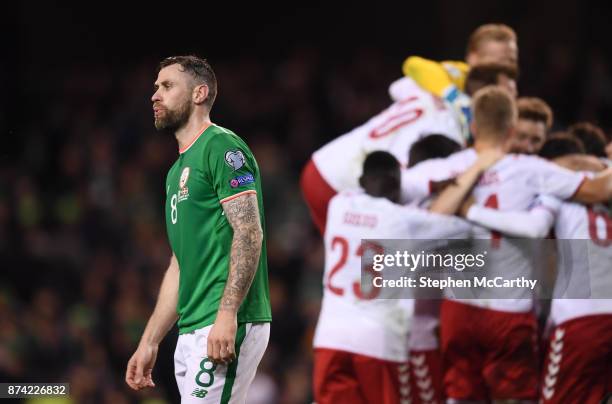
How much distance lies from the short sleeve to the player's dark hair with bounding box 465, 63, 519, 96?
9.32 ft

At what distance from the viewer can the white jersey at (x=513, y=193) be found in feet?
17.9

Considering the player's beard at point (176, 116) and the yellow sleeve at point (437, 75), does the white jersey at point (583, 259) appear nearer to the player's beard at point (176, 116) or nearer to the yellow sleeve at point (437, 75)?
the yellow sleeve at point (437, 75)

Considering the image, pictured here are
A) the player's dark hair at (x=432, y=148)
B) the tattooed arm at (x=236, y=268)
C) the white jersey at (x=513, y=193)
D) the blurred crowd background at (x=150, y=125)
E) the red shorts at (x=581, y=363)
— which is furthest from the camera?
the blurred crowd background at (x=150, y=125)

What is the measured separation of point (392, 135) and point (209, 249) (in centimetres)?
277

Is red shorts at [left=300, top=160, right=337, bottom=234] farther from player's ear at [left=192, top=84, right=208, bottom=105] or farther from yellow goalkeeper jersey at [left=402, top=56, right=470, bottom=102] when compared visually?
player's ear at [left=192, top=84, right=208, bottom=105]

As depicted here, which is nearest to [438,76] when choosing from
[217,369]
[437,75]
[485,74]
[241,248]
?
[437,75]

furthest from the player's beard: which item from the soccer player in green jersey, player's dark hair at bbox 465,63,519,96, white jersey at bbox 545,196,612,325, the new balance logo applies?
player's dark hair at bbox 465,63,519,96

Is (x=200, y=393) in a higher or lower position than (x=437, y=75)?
lower

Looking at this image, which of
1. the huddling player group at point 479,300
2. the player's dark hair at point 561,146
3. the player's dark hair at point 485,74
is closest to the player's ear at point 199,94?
the huddling player group at point 479,300

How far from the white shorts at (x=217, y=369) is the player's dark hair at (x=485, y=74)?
2.98 meters

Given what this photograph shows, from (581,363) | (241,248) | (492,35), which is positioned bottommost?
(581,363)

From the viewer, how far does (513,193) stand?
5508 mm

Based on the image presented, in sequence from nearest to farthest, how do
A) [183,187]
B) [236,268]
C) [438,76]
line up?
[236,268], [183,187], [438,76]

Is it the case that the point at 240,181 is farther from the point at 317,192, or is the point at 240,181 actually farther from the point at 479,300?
the point at 317,192
